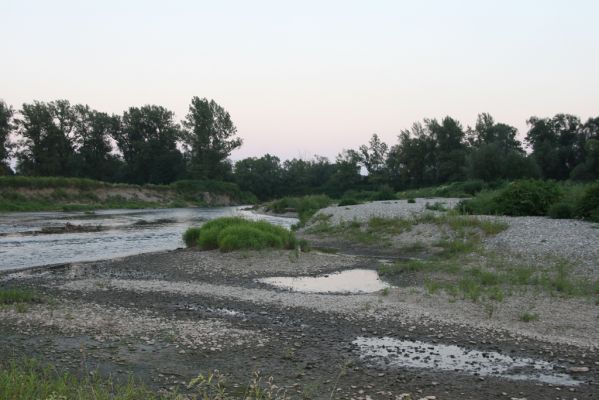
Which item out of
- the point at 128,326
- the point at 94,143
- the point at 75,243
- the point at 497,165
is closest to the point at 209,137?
the point at 94,143

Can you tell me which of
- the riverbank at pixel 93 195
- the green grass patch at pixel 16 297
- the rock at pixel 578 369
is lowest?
the rock at pixel 578 369

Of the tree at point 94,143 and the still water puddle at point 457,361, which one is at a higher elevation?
the tree at point 94,143

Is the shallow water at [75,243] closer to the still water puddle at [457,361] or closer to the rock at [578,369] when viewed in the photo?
the still water puddle at [457,361]

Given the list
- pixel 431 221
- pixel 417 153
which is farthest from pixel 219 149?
pixel 431 221

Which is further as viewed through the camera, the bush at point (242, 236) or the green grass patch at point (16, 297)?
the bush at point (242, 236)

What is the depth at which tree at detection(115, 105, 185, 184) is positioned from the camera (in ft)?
399

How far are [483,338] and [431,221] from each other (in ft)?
69.2

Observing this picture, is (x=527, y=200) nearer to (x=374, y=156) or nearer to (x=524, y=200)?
(x=524, y=200)

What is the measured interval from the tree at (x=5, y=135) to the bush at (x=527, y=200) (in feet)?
289

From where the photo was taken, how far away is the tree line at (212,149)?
4008 inches

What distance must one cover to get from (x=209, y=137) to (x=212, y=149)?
306 cm

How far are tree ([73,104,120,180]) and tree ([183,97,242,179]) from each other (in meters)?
18.7

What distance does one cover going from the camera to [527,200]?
113 feet

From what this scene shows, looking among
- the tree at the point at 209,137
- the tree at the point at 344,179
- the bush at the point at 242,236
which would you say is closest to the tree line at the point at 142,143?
the tree at the point at 209,137
